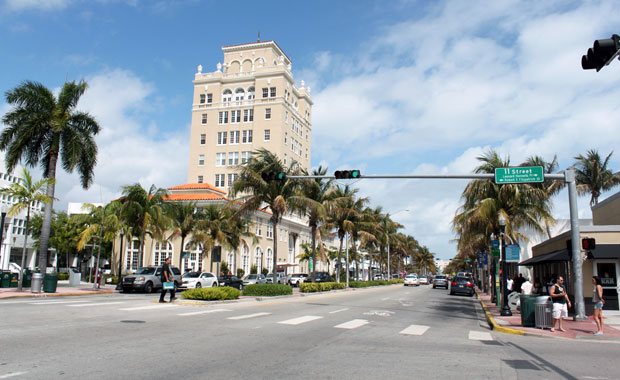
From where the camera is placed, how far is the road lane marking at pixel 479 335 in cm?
1296

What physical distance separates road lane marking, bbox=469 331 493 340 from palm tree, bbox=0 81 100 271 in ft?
78.4

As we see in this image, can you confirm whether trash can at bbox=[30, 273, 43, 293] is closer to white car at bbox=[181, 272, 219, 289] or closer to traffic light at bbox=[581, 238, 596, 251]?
white car at bbox=[181, 272, 219, 289]

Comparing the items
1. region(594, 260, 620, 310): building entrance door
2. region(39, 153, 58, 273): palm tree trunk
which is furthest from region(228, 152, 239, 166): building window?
region(594, 260, 620, 310): building entrance door

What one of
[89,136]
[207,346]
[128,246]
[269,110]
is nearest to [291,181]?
[89,136]

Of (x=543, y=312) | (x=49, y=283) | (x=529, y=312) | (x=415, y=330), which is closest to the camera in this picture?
(x=415, y=330)

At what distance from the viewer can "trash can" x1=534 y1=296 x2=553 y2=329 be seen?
14.7 meters

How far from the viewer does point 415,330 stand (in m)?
14.0

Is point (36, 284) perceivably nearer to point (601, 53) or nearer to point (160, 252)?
point (601, 53)

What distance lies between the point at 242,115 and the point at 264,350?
77947mm

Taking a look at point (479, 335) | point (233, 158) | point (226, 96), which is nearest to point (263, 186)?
point (479, 335)

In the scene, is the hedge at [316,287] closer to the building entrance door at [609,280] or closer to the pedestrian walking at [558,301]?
the building entrance door at [609,280]

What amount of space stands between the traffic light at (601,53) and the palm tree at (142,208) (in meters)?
31.2

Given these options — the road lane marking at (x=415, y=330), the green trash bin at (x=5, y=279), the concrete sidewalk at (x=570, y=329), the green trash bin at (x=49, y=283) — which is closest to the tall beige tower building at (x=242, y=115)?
the green trash bin at (x=5, y=279)

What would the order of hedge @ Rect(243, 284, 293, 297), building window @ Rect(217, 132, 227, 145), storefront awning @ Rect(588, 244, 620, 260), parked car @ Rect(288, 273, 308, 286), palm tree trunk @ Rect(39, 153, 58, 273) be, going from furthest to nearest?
building window @ Rect(217, 132, 227, 145) → parked car @ Rect(288, 273, 308, 286) → palm tree trunk @ Rect(39, 153, 58, 273) → hedge @ Rect(243, 284, 293, 297) → storefront awning @ Rect(588, 244, 620, 260)
